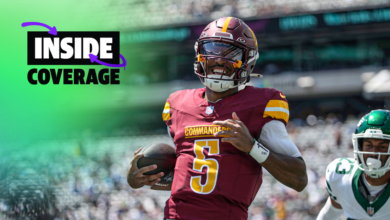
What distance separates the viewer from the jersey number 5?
208 centimetres

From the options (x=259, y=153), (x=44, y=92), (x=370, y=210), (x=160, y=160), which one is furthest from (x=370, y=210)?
(x=44, y=92)

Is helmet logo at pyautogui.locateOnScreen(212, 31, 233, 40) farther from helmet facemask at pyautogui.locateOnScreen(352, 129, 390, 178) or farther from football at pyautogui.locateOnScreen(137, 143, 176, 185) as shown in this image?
helmet facemask at pyautogui.locateOnScreen(352, 129, 390, 178)

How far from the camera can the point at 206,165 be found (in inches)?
83.2

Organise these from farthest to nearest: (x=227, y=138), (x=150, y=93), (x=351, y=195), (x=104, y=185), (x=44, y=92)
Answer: (x=150, y=93), (x=44, y=92), (x=104, y=185), (x=351, y=195), (x=227, y=138)

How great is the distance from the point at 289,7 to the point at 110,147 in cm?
666

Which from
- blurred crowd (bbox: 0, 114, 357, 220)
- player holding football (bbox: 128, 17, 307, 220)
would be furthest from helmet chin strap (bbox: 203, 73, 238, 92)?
blurred crowd (bbox: 0, 114, 357, 220)

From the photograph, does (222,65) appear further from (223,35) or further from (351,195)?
(351,195)

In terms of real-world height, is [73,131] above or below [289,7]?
below

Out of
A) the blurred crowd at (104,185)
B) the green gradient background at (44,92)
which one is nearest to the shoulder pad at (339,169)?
the blurred crowd at (104,185)

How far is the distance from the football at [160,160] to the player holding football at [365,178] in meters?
1.27

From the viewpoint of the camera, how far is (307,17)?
1373cm

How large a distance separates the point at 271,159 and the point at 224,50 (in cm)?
61

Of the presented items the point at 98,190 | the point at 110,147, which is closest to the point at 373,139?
the point at 98,190

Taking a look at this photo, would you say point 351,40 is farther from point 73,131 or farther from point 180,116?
point 180,116
